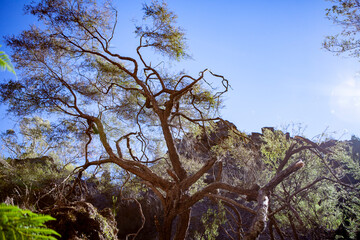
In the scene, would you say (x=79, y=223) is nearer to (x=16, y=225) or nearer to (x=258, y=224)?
(x=16, y=225)

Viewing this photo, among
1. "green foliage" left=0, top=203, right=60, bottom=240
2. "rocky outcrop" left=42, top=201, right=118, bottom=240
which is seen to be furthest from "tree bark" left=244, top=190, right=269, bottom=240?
"green foliage" left=0, top=203, right=60, bottom=240

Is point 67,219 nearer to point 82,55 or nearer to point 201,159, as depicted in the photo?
point 82,55

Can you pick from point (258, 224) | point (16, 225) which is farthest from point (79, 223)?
point (258, 224)

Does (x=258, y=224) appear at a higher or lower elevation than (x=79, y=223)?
higher

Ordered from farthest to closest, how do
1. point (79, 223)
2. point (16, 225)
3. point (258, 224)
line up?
point (258, 224) < point (79, 223) < point (16, 225)

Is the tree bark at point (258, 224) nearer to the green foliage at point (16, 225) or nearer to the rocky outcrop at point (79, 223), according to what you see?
the rocky outcrop at point (79, 223)

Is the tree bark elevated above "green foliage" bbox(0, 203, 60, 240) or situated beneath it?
elevated above

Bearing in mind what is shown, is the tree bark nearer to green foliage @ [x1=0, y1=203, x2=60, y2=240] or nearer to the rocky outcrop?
the rocky outcrop

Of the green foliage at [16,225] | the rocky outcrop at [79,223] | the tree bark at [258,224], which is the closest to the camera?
the green foliage at [16,225]

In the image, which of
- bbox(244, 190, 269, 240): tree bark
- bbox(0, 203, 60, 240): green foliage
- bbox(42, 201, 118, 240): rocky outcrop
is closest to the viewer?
bbox(0, 203, 60, 240): green foliage

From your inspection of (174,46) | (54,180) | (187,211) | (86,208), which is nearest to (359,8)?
(174,46)

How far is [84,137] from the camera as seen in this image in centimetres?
755

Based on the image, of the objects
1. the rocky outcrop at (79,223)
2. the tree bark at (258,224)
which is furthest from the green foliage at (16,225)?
the tree bark at (258,224)

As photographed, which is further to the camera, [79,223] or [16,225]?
[79,223]
